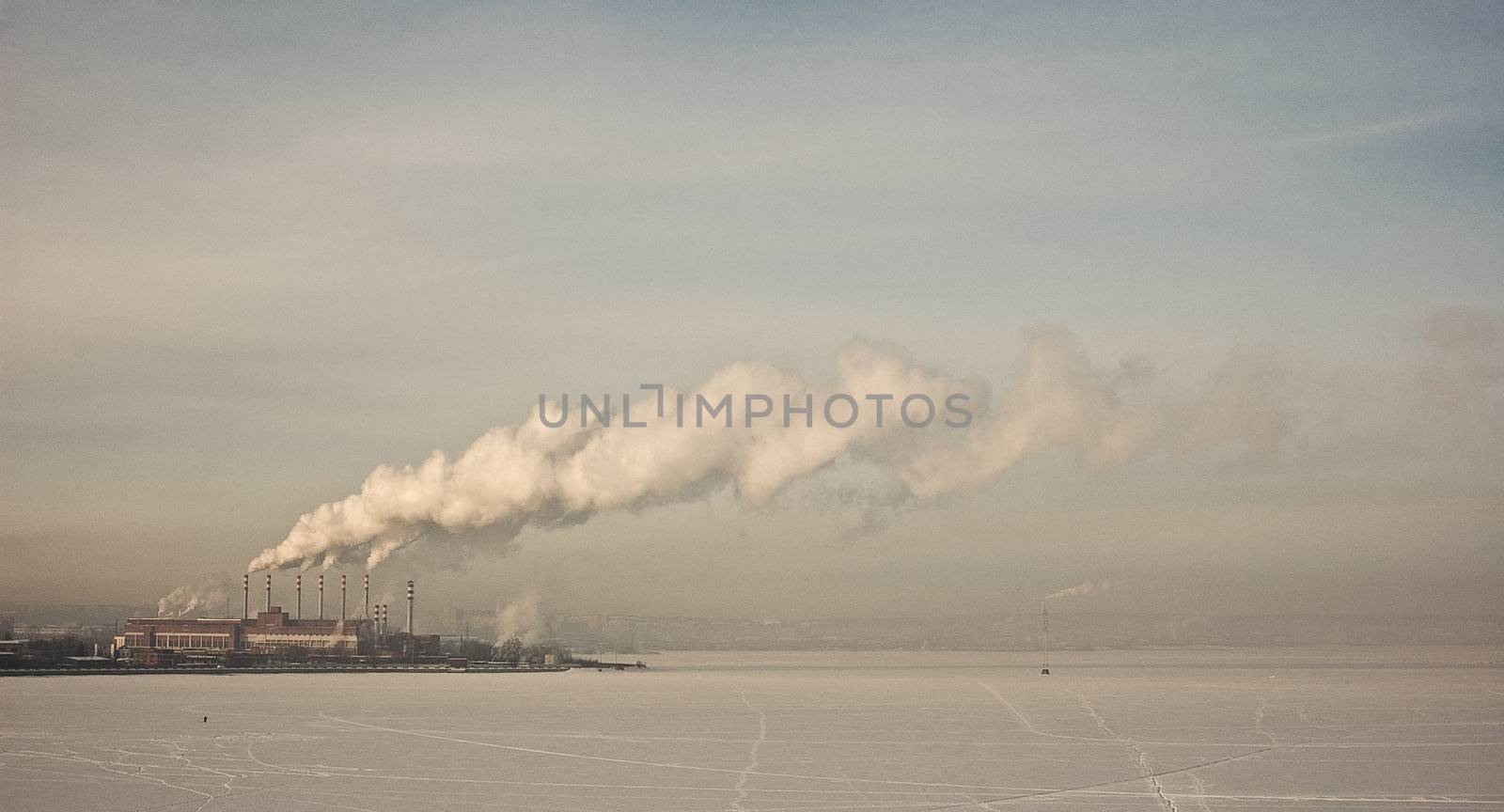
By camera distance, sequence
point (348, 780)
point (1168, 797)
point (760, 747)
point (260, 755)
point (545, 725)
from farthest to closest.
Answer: point (545, 725)
point (760, 747)
point (260, 755)
point (348, 780)
point (1168, 797)

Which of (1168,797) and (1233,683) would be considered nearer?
(1168,797)

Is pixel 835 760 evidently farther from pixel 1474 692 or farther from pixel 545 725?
pixel 1474 692

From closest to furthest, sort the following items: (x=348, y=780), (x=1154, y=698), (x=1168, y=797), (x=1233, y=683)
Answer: (x=1168, y=797) → (x=348, y=780) → (x=1154, y=698) → (x=1233, y=683)

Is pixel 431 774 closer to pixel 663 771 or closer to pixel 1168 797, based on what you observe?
pixel 663 771

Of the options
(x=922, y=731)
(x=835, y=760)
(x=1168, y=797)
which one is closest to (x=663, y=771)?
(x=835, y=760)

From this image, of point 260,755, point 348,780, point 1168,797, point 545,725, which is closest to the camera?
point 1168,797

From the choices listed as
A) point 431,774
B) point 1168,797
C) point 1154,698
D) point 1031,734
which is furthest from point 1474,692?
point 431,774
